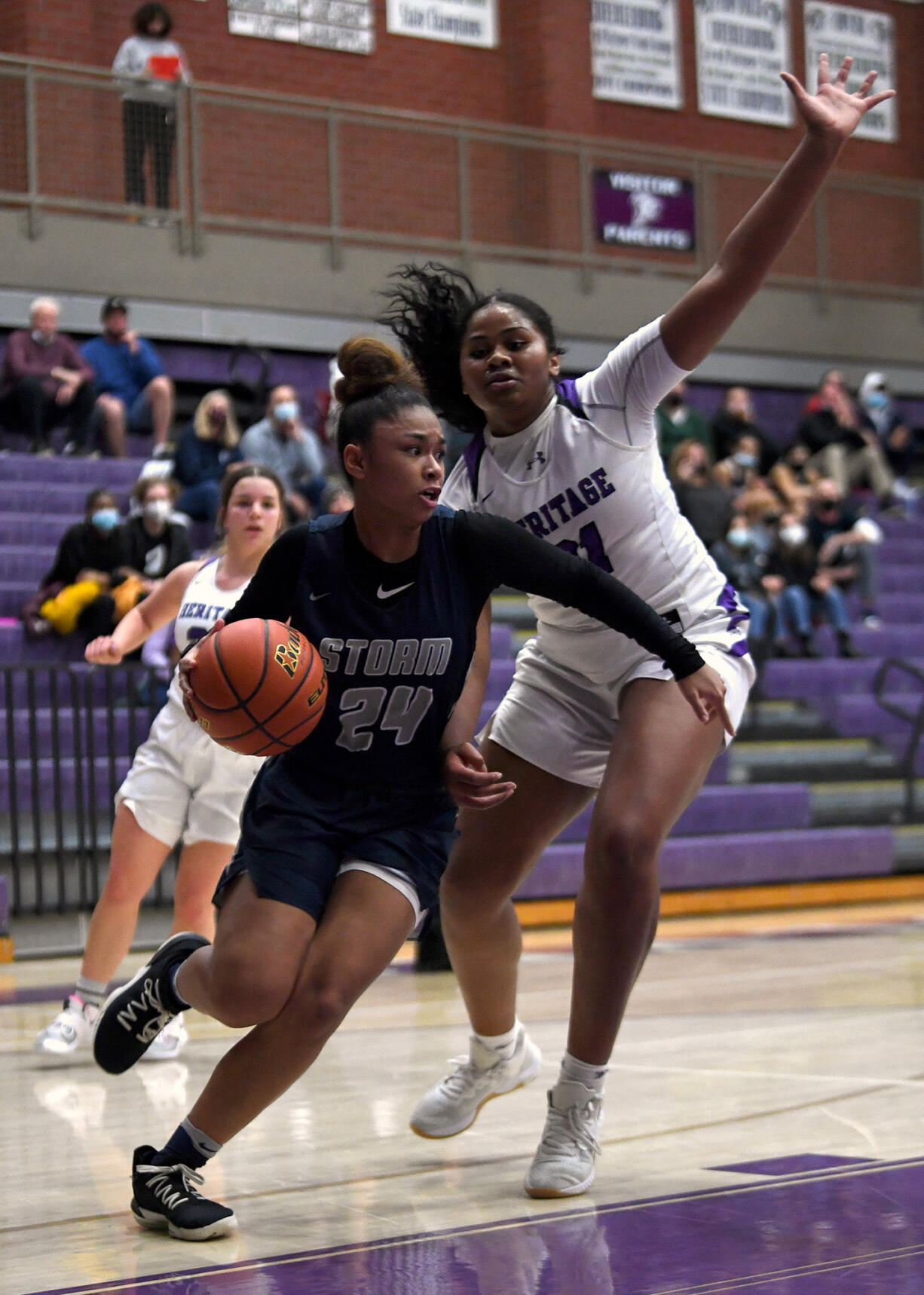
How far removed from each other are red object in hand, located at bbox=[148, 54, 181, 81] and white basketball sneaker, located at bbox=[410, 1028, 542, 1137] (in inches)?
468

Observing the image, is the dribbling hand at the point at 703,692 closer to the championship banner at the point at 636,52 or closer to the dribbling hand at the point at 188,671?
the dribbling hand at the point at 188,671

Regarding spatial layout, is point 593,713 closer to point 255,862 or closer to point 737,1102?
point 255,862

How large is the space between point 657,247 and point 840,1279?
15874 millimetres

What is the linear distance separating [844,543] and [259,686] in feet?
39.0

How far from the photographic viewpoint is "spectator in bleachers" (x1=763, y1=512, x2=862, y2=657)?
13.5 meters

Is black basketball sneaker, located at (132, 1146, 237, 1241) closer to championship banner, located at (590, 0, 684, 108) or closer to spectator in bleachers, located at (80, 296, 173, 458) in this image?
spectator in bleachers, located at (80, 296, 173, 458)

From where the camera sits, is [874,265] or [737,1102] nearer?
[737,1102]

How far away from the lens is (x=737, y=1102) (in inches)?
181

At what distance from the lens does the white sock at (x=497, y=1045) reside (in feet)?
13.7

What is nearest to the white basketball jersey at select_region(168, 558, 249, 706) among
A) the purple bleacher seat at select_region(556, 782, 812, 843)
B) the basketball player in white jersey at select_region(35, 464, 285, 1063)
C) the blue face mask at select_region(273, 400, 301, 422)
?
the basketball player in white jersey at select_region(35, 464, 285, 1063)

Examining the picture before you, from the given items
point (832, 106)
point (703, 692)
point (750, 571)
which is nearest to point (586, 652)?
point (703, 692)

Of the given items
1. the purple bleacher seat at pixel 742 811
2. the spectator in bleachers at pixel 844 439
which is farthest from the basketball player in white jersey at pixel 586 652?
the spectator in bleachers at pixel 844 439

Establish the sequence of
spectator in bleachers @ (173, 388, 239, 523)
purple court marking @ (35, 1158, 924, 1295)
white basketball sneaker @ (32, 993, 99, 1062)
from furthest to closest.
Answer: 1. spectator in bleachers @ (173, 388, 239, 523)
2. white basketball sneaker @ (32, 993, 99, 1062)
3. purple court marking @ (35, 1158, 924, 1295)

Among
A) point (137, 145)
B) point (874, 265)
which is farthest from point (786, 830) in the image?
point (874, 265)
